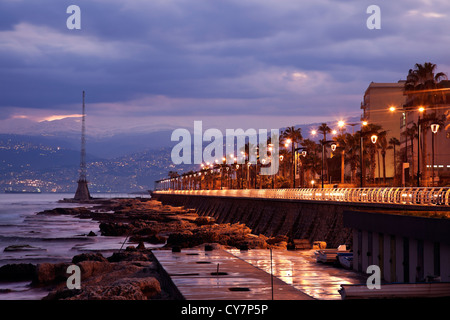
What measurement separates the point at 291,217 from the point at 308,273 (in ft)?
106

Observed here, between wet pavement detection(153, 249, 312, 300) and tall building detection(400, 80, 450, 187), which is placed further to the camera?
tall building detection(400, 80, 450, 187)

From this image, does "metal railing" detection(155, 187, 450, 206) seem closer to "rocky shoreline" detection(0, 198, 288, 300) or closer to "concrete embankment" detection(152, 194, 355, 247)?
"concrete embankment" detection(152, 194, 355, 247)

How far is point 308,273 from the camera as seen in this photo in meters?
26.4

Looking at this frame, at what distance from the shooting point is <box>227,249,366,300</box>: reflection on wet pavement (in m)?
21.7

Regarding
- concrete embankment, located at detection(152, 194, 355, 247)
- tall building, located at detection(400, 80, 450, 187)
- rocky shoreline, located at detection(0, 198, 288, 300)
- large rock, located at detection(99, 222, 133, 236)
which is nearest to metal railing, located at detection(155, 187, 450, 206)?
concrete embankment, located at detection(152, 194, 355, 247)

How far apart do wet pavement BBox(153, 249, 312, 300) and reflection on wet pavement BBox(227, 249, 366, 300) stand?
19.9 inches

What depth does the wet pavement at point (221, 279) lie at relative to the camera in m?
20.8

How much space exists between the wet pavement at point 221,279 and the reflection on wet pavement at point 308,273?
1.66 feet

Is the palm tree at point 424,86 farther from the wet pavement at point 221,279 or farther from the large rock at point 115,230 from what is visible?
the wet pavement at point 221,279

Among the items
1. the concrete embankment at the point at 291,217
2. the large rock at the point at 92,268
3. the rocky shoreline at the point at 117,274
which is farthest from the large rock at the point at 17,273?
the concrete embankment at the point at 291,217

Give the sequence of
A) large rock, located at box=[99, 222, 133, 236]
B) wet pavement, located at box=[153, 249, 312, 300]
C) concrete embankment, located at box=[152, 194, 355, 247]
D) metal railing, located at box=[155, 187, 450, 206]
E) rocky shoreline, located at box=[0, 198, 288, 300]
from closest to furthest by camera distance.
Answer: wet pavement, located at box=[153, 249, 312, 300], rocky shoreline, located at box=[0, 198, 288, 300], metal railing, located at box=[155, 187, 450, 206], concrete embankment, located at box=[152, 194, 355, 247], large rock, located at box=[99, 222, 133, 236]
